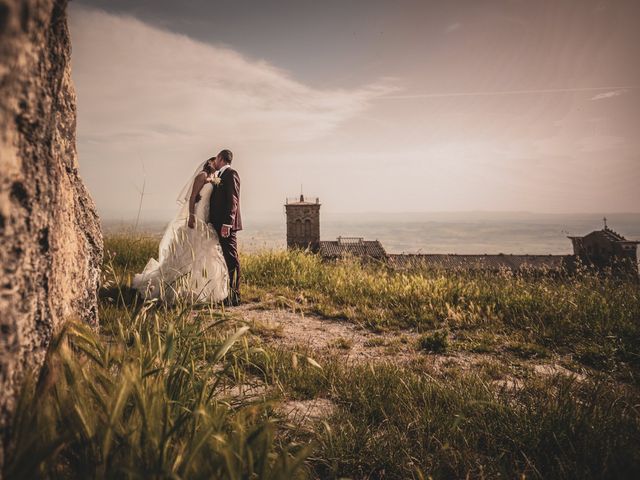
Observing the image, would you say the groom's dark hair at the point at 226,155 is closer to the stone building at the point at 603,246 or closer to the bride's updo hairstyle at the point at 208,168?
the bride's updo hairstyle at the point at 208,168

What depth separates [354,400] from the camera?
264 cm

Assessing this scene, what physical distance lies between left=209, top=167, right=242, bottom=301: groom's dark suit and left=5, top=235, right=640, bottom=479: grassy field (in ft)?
5.67

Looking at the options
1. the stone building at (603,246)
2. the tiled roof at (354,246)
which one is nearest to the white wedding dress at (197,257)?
the tiled roof at (354,246)

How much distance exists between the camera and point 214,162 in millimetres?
5977

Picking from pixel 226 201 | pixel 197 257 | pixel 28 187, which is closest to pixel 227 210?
pixel 226 201

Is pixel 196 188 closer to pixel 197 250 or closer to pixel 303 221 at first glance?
pixel 197 250

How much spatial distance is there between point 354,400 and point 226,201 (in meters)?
4.30

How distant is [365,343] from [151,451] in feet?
11.1

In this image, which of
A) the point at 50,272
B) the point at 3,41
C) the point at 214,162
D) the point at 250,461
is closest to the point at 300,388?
the point at 250,461

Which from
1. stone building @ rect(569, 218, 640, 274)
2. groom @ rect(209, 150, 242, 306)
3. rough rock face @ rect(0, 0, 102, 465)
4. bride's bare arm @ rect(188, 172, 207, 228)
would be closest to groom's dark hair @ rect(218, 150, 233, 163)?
groom @ rect(209, 150, 242, 306)

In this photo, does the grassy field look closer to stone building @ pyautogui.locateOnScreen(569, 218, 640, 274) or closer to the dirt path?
the dirt path

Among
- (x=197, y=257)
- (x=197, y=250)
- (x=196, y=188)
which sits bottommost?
(x=197, y=257)

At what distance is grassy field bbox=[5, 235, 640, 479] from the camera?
4.14 ft

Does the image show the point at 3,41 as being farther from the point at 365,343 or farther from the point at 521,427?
the point at 365,343
